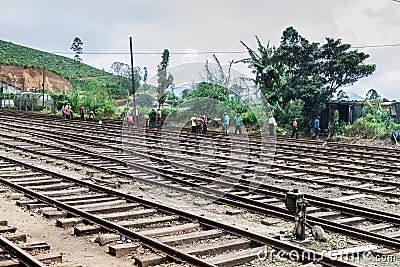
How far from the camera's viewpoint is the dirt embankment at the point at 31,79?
314ft

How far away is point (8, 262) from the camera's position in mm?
5953

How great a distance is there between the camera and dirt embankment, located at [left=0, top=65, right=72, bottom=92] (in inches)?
3772

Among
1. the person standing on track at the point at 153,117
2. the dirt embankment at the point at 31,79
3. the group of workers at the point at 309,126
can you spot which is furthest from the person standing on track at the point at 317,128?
the dirt embankment at the point at 31,79

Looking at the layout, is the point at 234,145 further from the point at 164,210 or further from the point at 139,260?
the point at 139,260

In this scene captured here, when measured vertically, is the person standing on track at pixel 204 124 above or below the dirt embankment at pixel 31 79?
below

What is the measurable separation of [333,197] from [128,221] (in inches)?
189

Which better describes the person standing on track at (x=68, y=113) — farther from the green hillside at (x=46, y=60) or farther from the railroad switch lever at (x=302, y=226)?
the green hillside at (x=46, y=60)

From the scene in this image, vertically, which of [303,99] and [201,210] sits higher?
[303,99]

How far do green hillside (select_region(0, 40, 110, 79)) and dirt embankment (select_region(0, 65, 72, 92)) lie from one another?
8.64 m

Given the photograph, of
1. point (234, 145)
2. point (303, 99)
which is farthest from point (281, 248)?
point (303, 99)

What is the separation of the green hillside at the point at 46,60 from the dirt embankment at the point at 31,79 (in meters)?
8.64

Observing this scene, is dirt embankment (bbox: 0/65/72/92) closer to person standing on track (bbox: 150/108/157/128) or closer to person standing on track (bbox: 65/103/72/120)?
person standing on track (bbox: 65/103/72/120)

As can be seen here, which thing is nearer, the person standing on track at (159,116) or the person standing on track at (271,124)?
the person standing on track at (271,124)

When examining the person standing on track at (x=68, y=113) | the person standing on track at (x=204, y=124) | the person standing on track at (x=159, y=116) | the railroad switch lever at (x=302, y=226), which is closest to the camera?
the railroad switch lever at (x=302, y=226)
